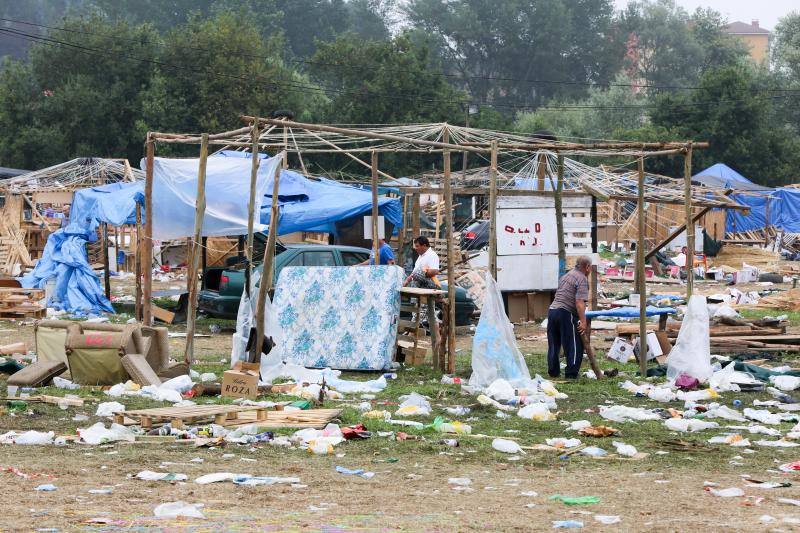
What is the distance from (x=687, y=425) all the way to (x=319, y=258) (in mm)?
9415

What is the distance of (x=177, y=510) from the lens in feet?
21.6

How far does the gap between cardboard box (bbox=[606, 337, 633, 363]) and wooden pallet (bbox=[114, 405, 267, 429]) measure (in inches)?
260

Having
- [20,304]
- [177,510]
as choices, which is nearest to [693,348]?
[177,510]

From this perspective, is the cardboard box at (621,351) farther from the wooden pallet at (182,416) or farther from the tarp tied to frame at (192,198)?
the wooden pallet at (182,416)

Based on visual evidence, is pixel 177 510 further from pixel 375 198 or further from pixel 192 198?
pixel 375 198

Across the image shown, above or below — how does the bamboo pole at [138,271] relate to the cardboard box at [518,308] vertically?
above

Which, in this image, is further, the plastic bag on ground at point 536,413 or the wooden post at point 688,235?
the wooden post at point 688,235

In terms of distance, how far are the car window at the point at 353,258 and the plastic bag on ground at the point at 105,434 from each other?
944 cm

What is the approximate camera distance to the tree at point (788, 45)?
66.2 metres

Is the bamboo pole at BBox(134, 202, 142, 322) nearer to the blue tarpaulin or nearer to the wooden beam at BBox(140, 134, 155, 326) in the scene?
the blue tarpaulin

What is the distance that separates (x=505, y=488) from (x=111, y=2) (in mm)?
78586

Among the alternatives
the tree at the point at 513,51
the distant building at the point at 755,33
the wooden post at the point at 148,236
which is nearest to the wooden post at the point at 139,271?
the wooden post at the point at 148,236

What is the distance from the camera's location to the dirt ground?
6422 mm

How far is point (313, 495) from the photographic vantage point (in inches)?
285
